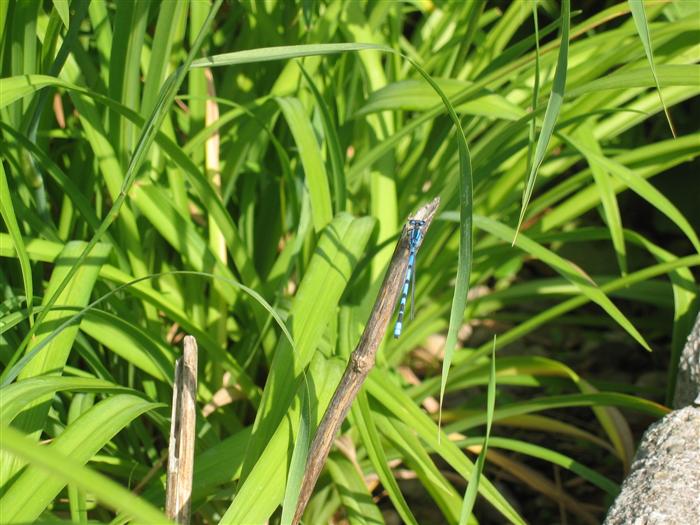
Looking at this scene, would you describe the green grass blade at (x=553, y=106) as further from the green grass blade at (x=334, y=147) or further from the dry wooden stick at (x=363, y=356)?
the green grass blade at (x=334, y=147)

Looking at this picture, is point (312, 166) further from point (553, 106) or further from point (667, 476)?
point (667, 476)

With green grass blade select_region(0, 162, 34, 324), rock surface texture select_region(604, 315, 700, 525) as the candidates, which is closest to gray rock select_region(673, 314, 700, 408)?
rock surface texture select_region(604, 315, 700, 525)

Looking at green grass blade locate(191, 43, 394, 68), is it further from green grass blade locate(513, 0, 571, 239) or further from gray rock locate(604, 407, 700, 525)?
gray rock locate(604, 407, 700, 525)

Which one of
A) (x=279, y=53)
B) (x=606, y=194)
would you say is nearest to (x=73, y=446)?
(x=279, y=53)

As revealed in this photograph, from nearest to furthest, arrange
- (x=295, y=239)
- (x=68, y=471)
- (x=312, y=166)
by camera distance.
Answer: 1. (x=68, y=471)
2. (x=312, y=166)
3. (x=295, y=239)

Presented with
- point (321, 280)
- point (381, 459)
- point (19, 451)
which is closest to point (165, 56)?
point (321, 280)

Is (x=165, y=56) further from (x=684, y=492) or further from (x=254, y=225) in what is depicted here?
(x=684, y=492)

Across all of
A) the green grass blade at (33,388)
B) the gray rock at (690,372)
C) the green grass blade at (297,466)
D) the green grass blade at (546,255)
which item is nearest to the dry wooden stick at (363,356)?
the green grass blade at (297,466)
